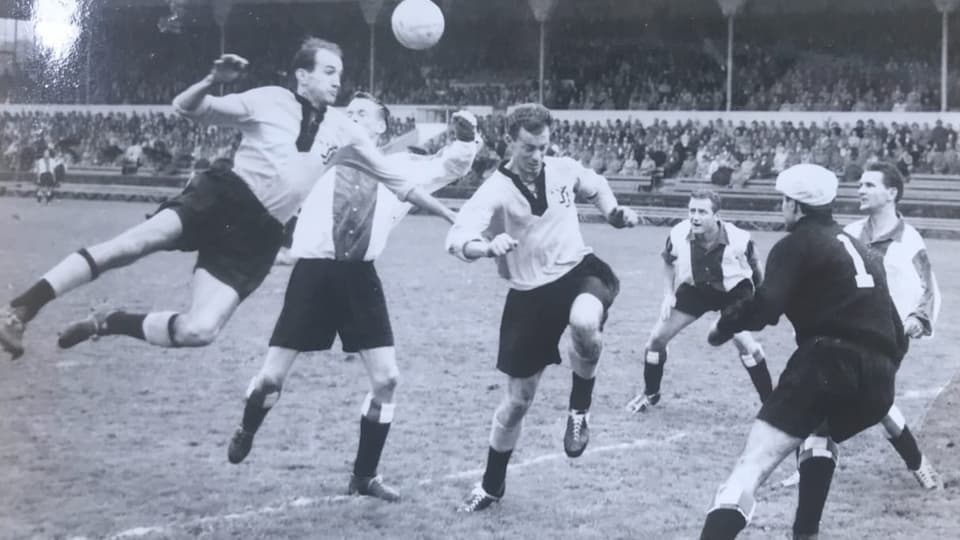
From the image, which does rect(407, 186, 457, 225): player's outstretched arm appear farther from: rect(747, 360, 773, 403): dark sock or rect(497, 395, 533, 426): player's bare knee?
rect(747, 360, 773, 403): dark sock

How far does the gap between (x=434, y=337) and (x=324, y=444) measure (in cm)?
315

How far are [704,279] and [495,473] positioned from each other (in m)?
2.25

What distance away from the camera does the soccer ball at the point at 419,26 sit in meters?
6.36

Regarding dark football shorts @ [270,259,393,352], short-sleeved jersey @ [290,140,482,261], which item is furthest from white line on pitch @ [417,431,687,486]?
short-sleeved jersey @ [290,140,482,261]

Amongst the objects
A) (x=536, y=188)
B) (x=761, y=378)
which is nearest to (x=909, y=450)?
(x=761, y=378)

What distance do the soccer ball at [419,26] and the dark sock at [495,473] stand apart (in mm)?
2400

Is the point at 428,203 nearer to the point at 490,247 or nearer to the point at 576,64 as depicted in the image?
the point at 490,247

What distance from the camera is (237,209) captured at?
17.1 feet

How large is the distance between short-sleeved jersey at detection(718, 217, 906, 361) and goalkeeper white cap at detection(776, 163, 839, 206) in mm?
79

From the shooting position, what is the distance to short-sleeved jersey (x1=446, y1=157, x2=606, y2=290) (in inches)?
205

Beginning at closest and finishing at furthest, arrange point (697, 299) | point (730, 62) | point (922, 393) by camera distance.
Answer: point (697, 299)
point (922, 393)
point (730, 62)

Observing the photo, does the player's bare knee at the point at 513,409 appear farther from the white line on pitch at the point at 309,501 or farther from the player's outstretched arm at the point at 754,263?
the player's outstretched arm at the point at 754,263

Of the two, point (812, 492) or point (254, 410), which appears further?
point (254, 410)

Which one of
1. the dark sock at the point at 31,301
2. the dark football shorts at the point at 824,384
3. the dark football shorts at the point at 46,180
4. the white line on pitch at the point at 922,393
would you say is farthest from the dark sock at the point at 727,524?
the dark football shorts at the point at 46,180
